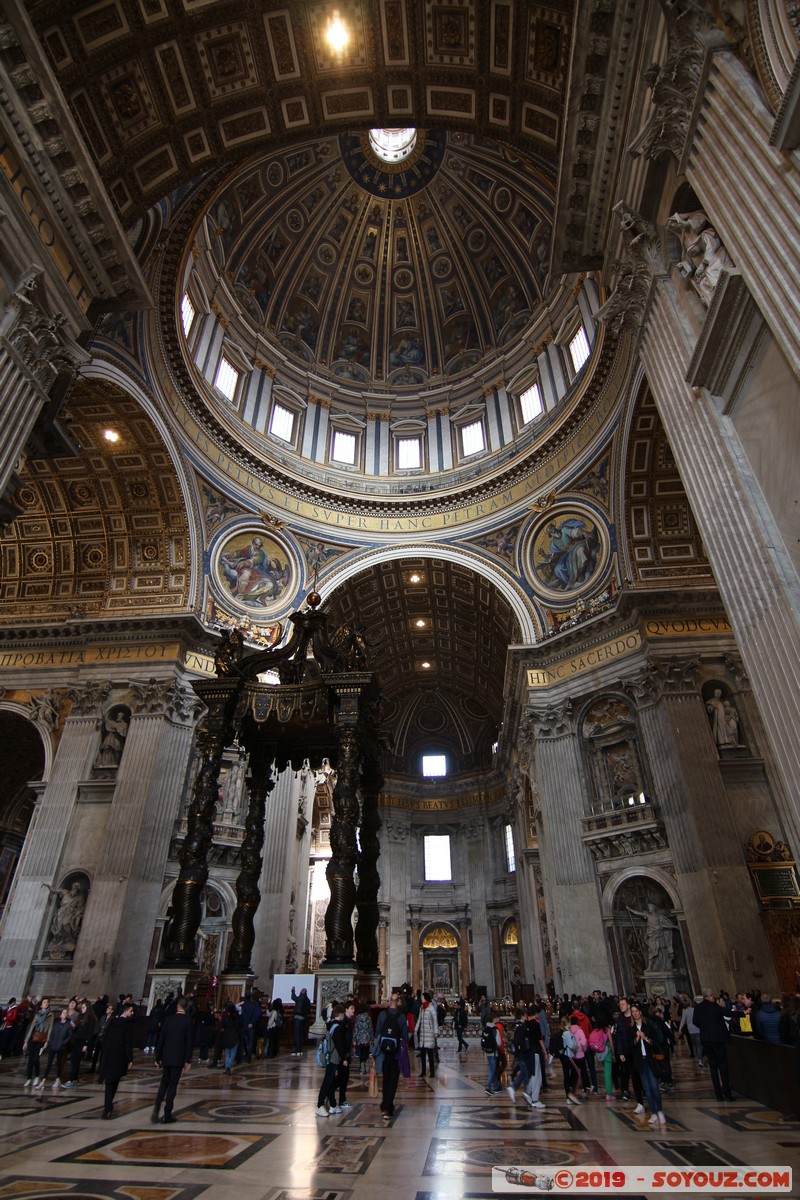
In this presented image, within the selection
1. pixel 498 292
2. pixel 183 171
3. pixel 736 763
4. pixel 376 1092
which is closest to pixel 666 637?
pixel 736 763

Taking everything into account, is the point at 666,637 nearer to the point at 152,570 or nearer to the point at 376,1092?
the point at 376,1092

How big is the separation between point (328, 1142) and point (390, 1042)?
1204mm

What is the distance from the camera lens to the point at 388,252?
28.1m

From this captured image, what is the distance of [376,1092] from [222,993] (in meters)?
4.60

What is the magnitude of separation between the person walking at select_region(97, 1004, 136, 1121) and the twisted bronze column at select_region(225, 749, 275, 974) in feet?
17.7

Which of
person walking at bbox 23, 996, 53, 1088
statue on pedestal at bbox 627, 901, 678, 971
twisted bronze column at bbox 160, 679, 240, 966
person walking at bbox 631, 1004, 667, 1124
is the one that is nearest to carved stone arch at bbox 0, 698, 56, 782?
person walking at bbox 23, 996, 53, 1088

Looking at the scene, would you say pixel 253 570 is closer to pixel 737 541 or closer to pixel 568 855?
pixel 568 855

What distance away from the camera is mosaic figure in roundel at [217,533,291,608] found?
68.3 feet

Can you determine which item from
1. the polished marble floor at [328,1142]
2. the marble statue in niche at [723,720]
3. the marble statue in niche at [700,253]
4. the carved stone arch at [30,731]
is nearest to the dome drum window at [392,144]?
the marble statue in niche at [700,253]

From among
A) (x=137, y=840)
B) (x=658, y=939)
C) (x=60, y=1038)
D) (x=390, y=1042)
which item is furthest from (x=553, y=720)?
(x=60, y=1038)

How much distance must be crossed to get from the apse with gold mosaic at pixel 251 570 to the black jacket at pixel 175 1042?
50.4ft

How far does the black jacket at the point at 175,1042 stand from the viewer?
18.5 ft

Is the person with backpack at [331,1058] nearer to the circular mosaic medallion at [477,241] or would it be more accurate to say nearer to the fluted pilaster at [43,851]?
the fluted pilaster at [43,851]

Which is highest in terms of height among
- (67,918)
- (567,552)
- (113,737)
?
(567,552)
